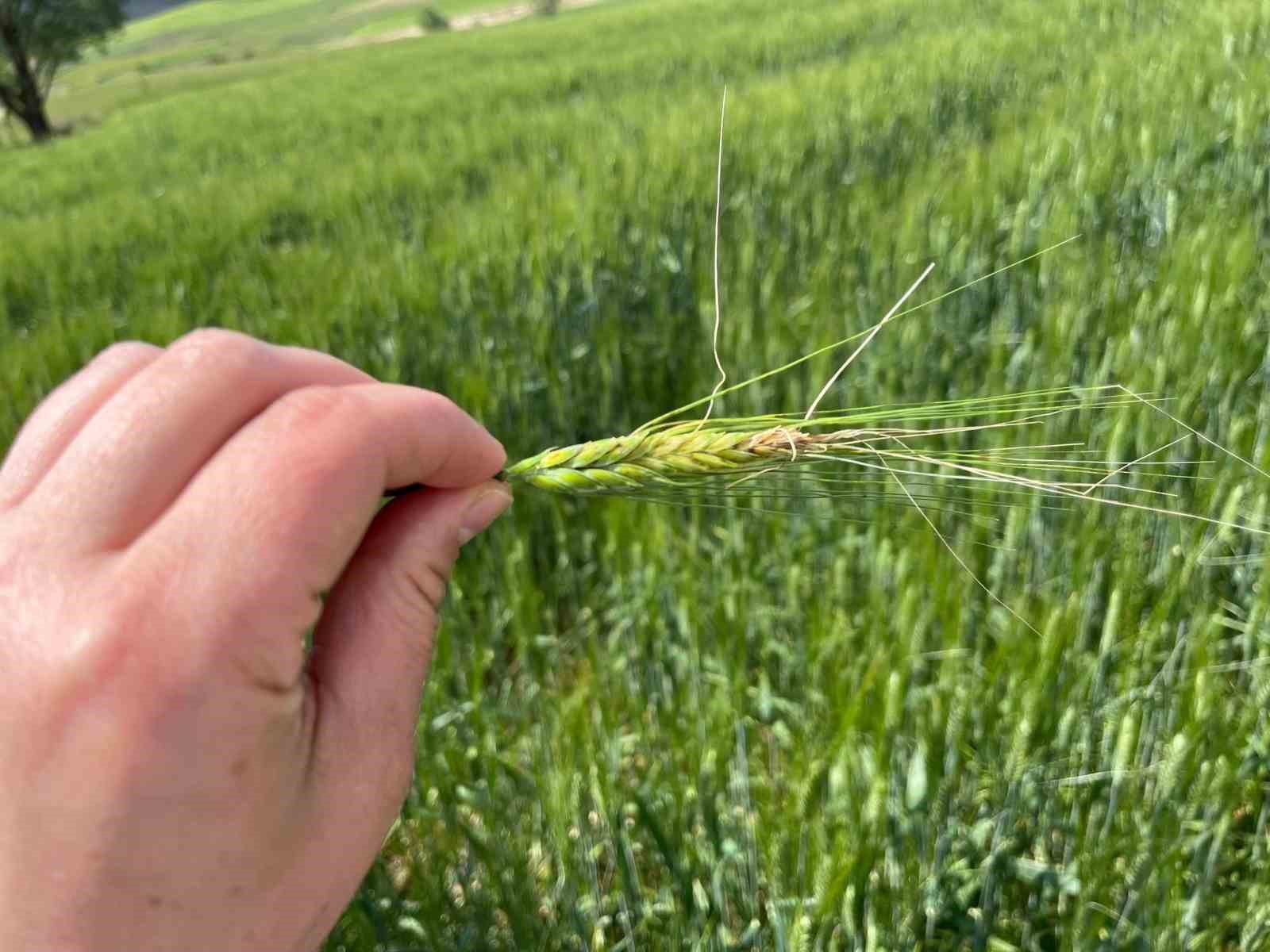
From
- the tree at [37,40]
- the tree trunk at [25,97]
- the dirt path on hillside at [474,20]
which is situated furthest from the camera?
the dirt path on hillside at [474,20]

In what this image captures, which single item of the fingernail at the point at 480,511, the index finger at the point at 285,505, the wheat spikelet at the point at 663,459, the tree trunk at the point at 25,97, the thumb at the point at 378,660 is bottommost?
the thumb at the point at 378,660

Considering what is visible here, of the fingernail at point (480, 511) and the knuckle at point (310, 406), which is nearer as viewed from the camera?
the knuckle at point (310, 406)

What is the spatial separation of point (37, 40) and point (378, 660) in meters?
25.0

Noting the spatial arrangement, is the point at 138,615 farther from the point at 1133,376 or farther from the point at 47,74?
the point at 47,74

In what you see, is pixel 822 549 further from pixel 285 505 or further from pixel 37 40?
pixel 37 40

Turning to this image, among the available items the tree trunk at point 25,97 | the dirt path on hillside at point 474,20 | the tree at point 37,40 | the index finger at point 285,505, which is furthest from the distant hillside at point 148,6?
the index finger at point 285,505

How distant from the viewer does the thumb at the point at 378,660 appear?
622 mm

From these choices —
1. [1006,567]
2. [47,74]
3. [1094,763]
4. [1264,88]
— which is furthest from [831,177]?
[47,74]

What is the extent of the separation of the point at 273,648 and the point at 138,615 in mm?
78

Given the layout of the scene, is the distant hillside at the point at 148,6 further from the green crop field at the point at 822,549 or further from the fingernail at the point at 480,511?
the fingernail at the point at 480,511

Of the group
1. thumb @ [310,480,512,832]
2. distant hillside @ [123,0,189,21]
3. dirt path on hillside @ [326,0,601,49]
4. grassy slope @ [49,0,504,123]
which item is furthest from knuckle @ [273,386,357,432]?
distant hillside @ [123,0,189,21]

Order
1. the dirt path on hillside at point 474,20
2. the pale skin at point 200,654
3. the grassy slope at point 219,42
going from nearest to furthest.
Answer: the pale skin at point 200,654 < the grassy slope at point 219,42 < the dirt path on hillside at point 474,20

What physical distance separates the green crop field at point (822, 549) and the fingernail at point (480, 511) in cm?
49

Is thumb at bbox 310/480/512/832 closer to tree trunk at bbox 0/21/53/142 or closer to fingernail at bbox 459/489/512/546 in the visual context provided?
fingernail at bbox 459/489/512/546
